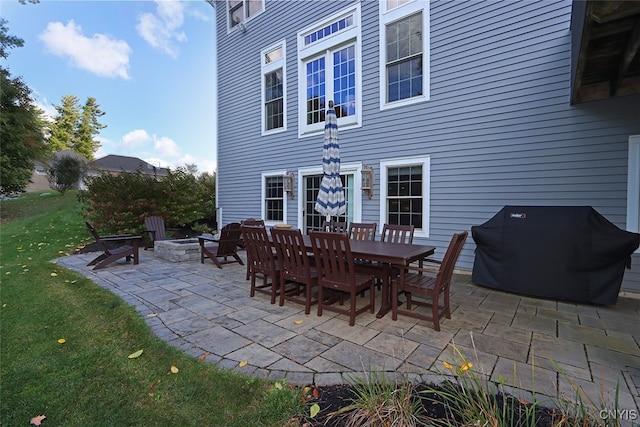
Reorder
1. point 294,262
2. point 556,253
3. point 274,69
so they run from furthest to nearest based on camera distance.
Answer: point 274,69 → point 556,253 → point 294,262

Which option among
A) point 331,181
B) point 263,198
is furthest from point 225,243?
point 263,198

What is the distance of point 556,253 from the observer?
372 centimetres

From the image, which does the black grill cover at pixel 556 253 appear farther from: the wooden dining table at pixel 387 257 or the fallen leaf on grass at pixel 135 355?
the fallen leaf on grass at pixel 135 355

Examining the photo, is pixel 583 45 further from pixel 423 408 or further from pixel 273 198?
pixel 273 198

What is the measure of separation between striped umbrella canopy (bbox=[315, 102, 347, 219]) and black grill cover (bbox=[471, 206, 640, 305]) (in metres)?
2.12

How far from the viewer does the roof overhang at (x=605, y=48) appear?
7.21 ft

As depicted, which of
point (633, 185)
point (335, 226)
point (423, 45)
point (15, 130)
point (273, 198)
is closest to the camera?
point (633, 185)

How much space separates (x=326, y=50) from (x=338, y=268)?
19.1ft

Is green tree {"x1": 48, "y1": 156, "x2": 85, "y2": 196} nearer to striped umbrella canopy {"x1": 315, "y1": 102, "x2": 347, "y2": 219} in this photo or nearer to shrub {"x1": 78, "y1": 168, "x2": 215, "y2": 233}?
shrub {"x1": 78, "y1": 168, "x2": 215, "y2": 233}

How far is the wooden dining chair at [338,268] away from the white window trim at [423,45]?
154 inches

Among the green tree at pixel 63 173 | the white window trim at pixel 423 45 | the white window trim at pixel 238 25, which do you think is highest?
the white window trim at pixel 238 25

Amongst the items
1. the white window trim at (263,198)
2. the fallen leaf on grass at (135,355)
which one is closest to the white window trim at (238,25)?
the white window trim at (263,198)

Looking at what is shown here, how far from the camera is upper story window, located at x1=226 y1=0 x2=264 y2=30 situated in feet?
27.7

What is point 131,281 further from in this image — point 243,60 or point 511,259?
point 243,60
